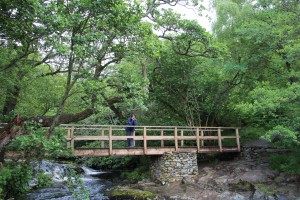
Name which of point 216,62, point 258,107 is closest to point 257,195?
point 258,107

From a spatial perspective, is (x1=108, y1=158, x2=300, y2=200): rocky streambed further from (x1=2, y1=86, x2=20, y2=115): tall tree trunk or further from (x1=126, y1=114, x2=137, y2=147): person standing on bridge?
(x1=2, y1=86, x2=20, y2=115): tall tree trunk

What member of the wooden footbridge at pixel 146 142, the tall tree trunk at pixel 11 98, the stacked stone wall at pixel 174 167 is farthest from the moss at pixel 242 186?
the tall tree trunk at pixel 11 98

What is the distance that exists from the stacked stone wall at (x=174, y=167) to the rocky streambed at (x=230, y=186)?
1.15 ft

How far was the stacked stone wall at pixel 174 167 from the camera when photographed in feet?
41.2

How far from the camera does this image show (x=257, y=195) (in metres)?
9.63

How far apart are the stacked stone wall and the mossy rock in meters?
1.95

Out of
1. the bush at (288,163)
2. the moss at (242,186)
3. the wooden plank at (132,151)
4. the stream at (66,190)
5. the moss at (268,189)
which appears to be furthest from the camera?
the wooden plank at (132,151)

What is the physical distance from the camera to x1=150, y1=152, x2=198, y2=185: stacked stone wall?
12.6 m

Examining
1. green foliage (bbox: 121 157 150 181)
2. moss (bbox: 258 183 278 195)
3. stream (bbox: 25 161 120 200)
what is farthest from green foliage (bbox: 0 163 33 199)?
green foliage (bbox: 121 157 150 181)

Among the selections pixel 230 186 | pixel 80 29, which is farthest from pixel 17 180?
pixel 230 186

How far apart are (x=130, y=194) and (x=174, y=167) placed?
3018mm

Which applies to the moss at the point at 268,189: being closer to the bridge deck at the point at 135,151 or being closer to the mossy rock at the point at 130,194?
the bridge deck at the point at 135,151

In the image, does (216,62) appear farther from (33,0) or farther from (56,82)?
(33,0)

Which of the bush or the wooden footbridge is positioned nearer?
the bush
